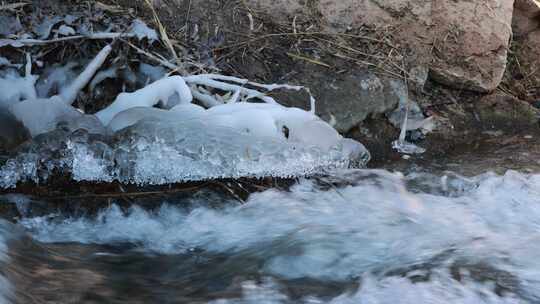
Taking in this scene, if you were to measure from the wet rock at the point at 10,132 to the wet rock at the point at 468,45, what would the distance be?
2.10 meters

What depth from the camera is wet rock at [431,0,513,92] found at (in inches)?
144

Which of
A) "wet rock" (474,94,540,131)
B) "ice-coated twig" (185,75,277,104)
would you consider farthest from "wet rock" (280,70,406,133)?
"wet rock" (474,94,540,131)

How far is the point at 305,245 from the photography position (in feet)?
7.09

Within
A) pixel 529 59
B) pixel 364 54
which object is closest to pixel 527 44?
pixel 529 59

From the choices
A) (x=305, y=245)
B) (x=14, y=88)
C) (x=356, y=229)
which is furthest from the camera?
(x=14, y=88)

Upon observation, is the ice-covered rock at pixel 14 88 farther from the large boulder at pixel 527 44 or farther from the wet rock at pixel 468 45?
the large boulder at pixel 527 44

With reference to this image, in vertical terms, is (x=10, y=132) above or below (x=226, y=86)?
below

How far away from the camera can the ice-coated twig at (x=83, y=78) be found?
2.74 meters

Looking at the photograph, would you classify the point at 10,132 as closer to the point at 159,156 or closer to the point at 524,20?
the point at 159,156

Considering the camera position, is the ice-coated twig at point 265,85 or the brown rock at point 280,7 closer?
the ice-coated twig at point 265,85

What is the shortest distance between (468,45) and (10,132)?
238cm

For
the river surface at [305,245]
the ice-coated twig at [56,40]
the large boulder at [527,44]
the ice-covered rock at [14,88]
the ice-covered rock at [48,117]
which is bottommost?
the river surface at [305,245]

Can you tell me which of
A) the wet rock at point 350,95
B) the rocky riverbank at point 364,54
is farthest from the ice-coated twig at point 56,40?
the wet rock at point 350,95

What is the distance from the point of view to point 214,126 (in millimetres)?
2578
